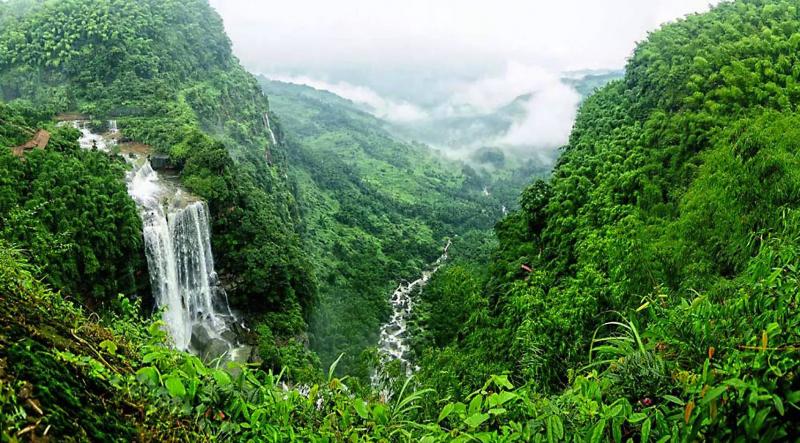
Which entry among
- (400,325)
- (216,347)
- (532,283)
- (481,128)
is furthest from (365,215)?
(481,128)

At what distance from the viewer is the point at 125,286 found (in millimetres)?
14969

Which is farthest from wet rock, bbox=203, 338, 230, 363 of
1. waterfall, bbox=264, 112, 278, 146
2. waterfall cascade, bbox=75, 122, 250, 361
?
waterfall, bbox=264, 112, 278, 146

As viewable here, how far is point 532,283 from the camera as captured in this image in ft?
43.5

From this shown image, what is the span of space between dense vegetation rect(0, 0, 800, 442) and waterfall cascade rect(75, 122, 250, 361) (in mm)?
990

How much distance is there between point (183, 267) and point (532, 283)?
11.7 meters

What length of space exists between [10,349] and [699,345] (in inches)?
111

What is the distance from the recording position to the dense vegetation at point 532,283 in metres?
1.92

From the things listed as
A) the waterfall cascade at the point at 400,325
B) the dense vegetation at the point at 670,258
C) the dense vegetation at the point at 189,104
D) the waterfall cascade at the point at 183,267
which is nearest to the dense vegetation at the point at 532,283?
the dense vegetation at the point at 670,258

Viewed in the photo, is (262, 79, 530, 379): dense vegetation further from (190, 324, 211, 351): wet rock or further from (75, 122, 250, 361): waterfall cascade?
(190, 324, 211, 351): wet rock

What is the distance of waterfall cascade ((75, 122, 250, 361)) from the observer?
1627cm

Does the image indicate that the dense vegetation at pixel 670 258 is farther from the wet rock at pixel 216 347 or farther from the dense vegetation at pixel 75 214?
the dense vegetation at pixel 75 214

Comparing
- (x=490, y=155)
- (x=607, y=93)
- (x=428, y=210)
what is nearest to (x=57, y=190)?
(x=607, y=93)

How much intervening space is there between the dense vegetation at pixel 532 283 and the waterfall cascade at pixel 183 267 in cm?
99

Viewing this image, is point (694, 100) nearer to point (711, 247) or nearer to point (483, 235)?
point (711, 247)
